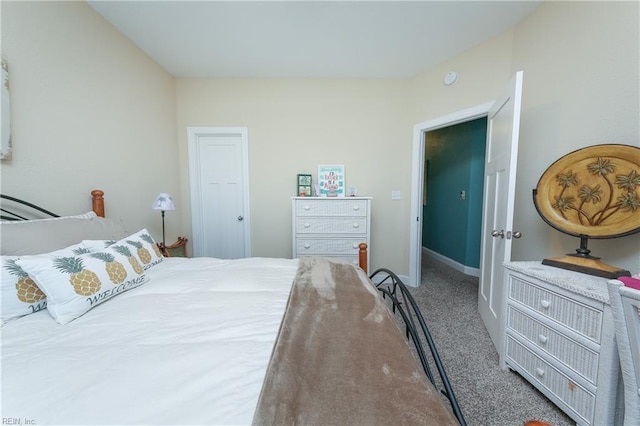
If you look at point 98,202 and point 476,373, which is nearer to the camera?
point 476,373

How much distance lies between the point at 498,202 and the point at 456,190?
1.96 m

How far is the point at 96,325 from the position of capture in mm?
906

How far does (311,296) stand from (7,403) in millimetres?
936

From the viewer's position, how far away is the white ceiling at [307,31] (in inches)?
70.3

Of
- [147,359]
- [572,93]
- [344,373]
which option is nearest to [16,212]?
[147,359]

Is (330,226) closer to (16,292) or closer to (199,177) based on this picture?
(199,177)

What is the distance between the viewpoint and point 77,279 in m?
1.00

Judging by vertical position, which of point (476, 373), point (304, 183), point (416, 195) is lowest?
point (476, 373)

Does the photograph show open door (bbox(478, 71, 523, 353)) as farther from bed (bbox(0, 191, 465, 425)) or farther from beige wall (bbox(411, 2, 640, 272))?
bed (bbox(0, 191, 465, 425))

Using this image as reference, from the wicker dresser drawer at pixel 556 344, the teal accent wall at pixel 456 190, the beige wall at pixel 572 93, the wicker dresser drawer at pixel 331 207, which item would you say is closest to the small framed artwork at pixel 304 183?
the wicker dresser drawer at pixel 331 207

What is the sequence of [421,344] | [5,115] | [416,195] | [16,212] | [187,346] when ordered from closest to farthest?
[187,346] → [421,344] → [5,115] → [16,212] → [416,195]

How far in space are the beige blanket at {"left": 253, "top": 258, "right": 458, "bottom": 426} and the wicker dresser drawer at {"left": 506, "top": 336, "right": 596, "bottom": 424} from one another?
1042 millimetres

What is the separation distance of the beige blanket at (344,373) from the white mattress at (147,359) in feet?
0.23

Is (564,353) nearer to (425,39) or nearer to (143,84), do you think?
(425,39)
